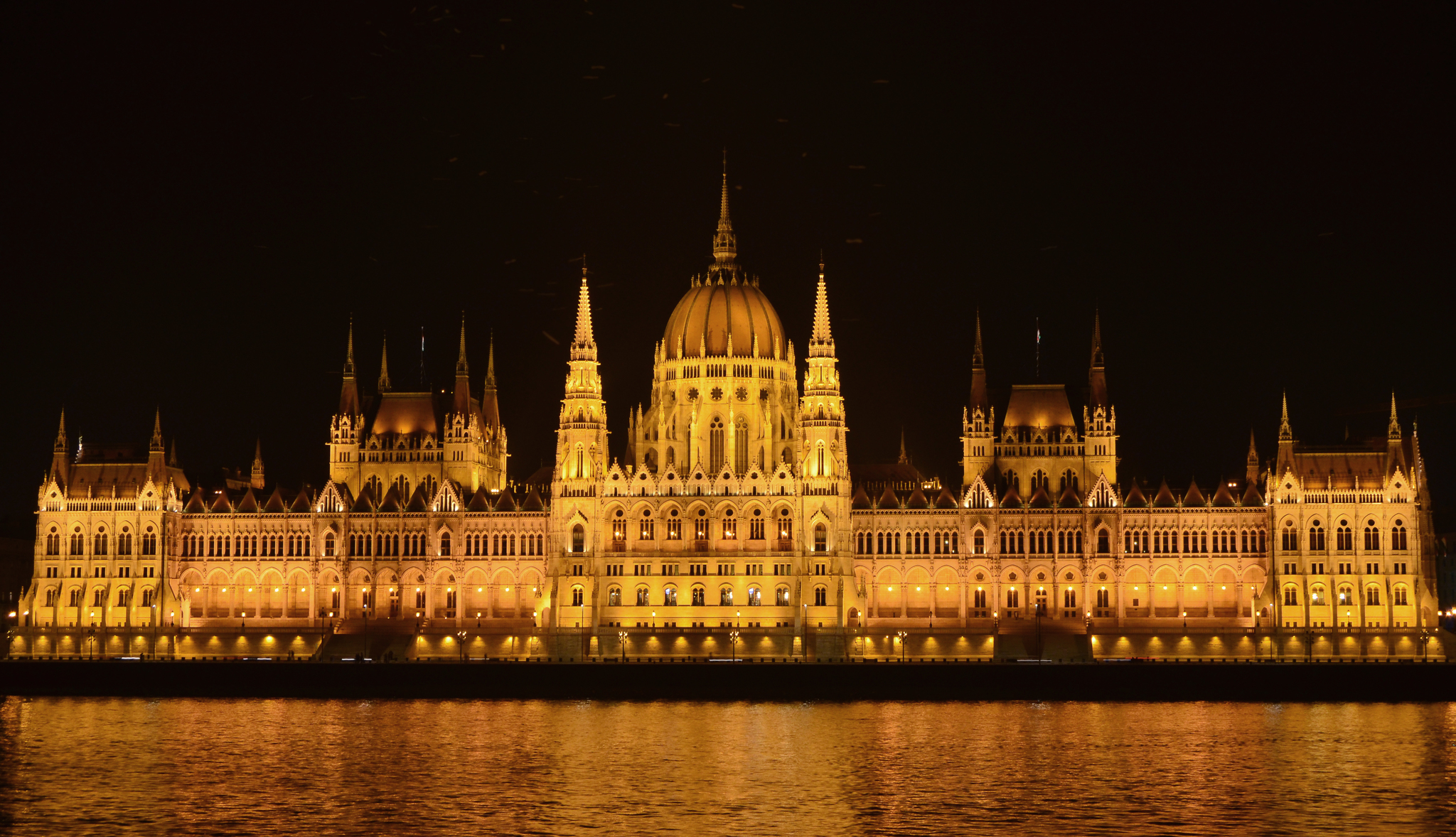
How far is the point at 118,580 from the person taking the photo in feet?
517

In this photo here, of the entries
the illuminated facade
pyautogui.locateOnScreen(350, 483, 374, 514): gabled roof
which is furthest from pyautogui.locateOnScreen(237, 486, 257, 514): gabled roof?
pyautogui.locateOnScreen(350, 483, 374, 514): gabled roof

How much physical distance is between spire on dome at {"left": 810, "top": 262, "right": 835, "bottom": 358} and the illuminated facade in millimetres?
279

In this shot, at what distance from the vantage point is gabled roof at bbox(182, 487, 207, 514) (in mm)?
160875

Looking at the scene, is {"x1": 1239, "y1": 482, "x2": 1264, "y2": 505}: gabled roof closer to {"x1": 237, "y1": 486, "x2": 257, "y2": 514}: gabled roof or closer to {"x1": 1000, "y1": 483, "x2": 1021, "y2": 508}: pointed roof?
{"x1": 1000, "y1": 483, "x2": 1021, "y2": 508}: pointed roof

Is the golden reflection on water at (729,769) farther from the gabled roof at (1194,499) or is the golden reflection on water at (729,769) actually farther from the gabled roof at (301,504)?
the gabled roof at (301,504)

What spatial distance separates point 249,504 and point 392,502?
9969 mm

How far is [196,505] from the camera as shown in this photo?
6348 inches

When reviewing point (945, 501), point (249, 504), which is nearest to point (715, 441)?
point (945, 501)

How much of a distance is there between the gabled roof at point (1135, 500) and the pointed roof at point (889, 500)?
49.2 ft

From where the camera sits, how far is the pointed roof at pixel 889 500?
153250 millimetres

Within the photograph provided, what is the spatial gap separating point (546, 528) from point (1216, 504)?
44.5m

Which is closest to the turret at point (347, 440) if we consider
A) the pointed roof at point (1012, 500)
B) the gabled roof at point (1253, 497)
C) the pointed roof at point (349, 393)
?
the pointed roof at point (349, 393)

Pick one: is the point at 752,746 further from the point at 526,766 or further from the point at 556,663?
the point at 556,663

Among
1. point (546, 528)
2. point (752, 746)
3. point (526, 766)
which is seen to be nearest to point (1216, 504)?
point (546, 528)
